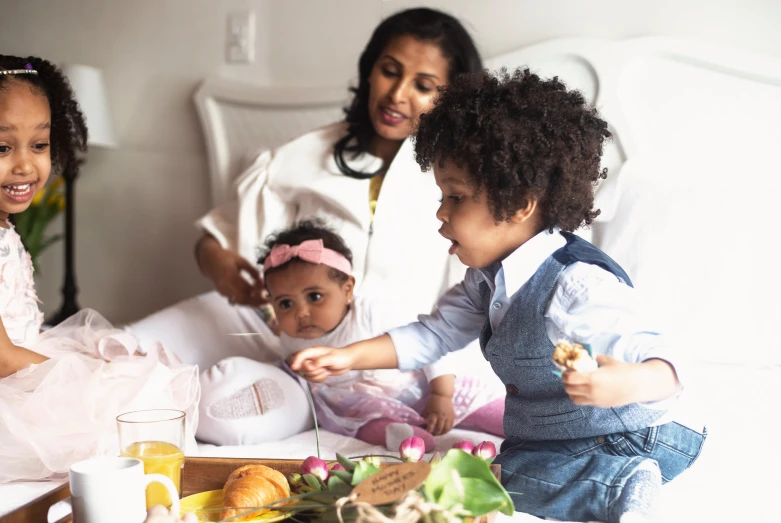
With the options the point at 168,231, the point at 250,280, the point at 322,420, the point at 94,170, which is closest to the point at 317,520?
the point at 322,420

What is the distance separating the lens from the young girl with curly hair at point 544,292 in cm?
87

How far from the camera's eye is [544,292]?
36.1 inches

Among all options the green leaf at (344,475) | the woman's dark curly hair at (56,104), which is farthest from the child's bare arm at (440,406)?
the woman's dark curly hair at (56,104)

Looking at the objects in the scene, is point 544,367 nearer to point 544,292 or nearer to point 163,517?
point 544,292

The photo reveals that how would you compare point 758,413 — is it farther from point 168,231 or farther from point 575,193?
point 168,231

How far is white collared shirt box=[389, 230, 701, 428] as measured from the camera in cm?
81

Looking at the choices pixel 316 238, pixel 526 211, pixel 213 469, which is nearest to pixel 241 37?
pixel 316 238

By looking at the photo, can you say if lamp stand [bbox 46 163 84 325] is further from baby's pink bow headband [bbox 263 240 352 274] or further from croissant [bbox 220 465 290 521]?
croissant [bbox 220 465 290 521]

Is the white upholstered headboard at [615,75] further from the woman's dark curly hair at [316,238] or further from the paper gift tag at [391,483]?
the paper gift tag at [391,483]

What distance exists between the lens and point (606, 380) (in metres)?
0.72

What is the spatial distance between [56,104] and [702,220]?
3.72 feet

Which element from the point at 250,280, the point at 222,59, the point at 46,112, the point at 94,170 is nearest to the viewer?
the point at 46,112

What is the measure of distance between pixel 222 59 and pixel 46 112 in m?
1.01

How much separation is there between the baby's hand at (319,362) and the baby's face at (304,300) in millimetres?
350
